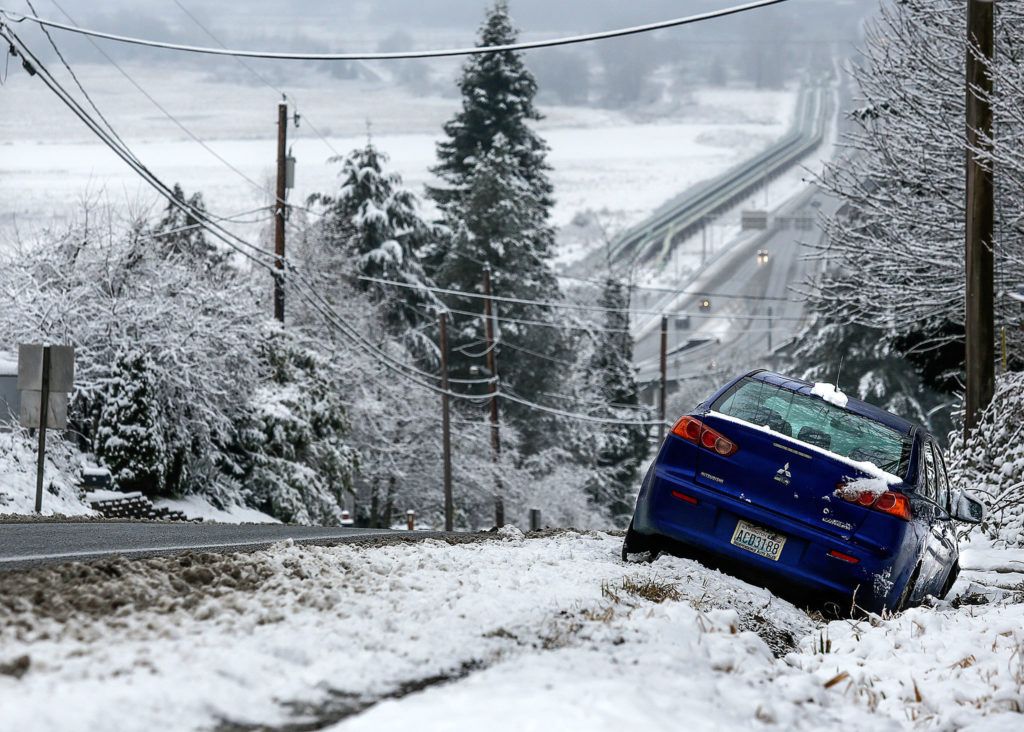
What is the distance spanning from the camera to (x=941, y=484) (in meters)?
9.94

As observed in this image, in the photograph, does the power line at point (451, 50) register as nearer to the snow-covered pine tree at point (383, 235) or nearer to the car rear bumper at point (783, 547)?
the car rear bumper at point (783, 547)

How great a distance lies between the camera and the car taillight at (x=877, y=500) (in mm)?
8203

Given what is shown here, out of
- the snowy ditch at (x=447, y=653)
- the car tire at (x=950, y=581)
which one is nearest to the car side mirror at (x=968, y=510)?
the car tire at (x=950, y=581)

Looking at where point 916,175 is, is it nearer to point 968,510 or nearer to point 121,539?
point 968,510

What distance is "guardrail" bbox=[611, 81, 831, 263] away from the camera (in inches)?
5615

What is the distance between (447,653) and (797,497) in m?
3.63

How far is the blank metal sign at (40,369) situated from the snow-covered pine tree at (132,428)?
5.02 meters

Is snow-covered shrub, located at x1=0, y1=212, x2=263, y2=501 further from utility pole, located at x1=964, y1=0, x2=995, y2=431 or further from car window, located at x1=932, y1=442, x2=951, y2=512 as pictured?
car window, located at x1=932, y1=442, x2=951, y2=512

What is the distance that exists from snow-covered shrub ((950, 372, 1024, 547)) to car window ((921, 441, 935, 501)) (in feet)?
18.2

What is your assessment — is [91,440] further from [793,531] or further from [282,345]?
[793,531]

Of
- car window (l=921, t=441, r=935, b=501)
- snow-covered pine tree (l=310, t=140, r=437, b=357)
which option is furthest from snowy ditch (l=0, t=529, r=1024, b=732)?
snow-covered pine tree (l=310, t=140, r=437, b=357)

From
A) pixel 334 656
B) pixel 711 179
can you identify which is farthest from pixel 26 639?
pixel 711 179

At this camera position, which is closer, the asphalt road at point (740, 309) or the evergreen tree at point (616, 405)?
the evergreen tree at point (616, 405)

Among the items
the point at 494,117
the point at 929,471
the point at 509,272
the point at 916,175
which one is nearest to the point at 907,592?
the point at 929,471
